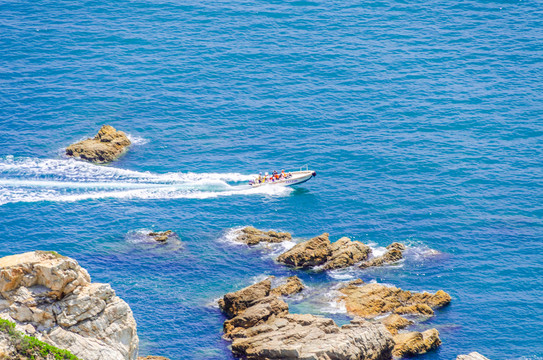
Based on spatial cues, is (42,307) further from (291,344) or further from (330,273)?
(330,273)

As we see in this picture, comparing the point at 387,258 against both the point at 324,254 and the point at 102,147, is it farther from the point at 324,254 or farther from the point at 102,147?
the point at 102,147

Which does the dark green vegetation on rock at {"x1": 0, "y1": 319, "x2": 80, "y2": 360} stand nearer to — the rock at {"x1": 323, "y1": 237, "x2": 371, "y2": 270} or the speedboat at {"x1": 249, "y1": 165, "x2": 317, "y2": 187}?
the rock at {"x1": 323, "y1": 237, "x2": 371, "y2": 270}

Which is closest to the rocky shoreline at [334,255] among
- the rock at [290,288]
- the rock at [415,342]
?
the rock at [290,288]

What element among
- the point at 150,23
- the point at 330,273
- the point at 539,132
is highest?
the point at 150,23

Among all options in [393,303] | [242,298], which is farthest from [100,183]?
[393,303]

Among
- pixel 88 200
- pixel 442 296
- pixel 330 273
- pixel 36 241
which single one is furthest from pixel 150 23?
pixel 442 296

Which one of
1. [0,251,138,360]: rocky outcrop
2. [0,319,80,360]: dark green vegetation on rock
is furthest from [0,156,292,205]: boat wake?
[0,319,80,360]: dark green vegetation on rock
